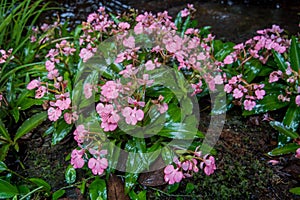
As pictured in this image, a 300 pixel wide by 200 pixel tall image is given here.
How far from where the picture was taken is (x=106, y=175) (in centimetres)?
191

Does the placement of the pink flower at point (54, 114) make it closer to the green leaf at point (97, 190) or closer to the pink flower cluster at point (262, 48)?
the green leaf at point (97, 190)

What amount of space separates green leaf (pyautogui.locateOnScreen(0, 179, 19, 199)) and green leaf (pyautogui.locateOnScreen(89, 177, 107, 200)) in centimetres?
38

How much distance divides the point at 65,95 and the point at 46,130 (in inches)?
21.0


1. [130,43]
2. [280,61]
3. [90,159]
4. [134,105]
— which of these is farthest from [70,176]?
[280,61]

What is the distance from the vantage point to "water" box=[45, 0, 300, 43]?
3.46 m

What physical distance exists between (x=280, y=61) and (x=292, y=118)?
40 centimetres

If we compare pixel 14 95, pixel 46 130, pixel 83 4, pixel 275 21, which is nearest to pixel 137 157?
pixel 46 130

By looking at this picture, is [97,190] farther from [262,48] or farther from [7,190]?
[262,48]

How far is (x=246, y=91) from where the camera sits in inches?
81.7

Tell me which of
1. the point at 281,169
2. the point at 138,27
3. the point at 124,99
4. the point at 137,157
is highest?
the point at 138,27

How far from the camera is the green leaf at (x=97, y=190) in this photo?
1824 mm

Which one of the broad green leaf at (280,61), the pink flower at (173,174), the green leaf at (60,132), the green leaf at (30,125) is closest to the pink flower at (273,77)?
the broad green leaf at (280,61)

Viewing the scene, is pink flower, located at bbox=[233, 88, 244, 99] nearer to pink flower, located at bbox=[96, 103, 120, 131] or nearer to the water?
pink flower, located at bbox=[96, 103, 120, 131]

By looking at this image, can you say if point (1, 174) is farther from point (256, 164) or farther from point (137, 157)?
point (256, 164)
